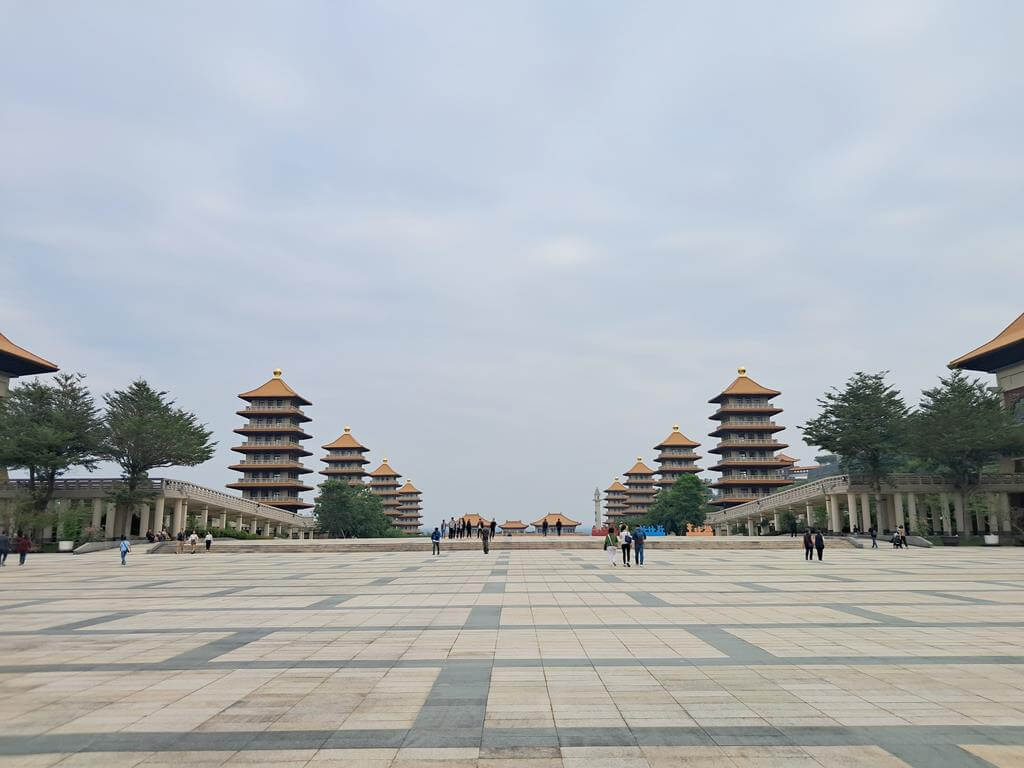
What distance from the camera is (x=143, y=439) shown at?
44969 millimetres

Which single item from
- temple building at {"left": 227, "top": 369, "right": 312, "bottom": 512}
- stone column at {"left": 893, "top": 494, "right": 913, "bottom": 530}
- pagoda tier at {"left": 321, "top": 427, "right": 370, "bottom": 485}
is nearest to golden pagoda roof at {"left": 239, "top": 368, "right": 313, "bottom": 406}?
temple building at {"left": 227, "top": 369, "right": 312, "bottom": 512}

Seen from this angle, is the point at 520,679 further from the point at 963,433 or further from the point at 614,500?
the point at 614,500

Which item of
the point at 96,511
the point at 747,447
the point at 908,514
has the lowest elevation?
the point at 908,514

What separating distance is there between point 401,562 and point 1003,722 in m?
24.6

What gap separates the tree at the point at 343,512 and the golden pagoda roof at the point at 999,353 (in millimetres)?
52921

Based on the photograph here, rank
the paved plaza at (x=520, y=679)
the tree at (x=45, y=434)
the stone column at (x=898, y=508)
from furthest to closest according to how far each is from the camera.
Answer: the stone column at (x=898, y=508) < the tree at (x=45, y=434) < the paved plaza at (x=520, y=679)

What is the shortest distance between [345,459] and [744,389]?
2204 inches

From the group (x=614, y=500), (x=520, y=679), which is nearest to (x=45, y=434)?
(x=520, y=679)

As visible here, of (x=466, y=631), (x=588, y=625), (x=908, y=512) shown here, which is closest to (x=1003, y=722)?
(x=588, y=625)

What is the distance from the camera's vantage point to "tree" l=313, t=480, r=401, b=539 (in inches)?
2489

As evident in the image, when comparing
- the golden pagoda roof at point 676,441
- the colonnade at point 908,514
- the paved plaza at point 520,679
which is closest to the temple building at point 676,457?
the golden pagoda roof at point 676,441

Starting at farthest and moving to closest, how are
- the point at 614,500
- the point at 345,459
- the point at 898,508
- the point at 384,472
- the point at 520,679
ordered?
the point at 614,500 → the point at 384,472 → the point at 345,459 → the point at 898,508 → the point at 520,679

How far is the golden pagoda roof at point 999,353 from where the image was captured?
152 ft

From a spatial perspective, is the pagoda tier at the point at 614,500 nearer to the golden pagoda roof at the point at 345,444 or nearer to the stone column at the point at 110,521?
the golden pagoda roof at the point at 345,444
